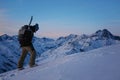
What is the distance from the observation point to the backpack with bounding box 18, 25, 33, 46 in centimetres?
1138

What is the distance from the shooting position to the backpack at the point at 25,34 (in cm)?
1138

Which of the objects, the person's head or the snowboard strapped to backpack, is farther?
the person's head

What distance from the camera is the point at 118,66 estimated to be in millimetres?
6629

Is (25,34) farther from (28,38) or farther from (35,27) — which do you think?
(35,27)

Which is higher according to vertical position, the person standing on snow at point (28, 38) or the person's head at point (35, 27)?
the person's head at point (35, 27)

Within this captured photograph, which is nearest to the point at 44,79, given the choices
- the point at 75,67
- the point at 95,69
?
the point at 75,67

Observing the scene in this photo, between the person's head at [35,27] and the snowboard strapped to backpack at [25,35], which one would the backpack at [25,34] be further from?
the person's head at [35,27]

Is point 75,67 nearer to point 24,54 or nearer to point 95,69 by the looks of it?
point 95,69

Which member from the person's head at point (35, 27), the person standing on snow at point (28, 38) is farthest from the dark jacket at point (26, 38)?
the person's head at point (35, 27)

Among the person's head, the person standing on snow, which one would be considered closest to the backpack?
the person standing on snow

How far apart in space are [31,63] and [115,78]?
6.64 meters

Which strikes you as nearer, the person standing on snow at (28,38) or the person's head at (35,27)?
the person standing on snow at (28,38)

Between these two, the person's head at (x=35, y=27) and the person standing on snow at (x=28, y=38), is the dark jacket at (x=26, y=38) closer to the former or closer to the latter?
the person standing on snow at (x=28, y=38)

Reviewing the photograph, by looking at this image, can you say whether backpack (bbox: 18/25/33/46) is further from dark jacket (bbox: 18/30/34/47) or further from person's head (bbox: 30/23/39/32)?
person's head (bbox: 30/23/39/32)
